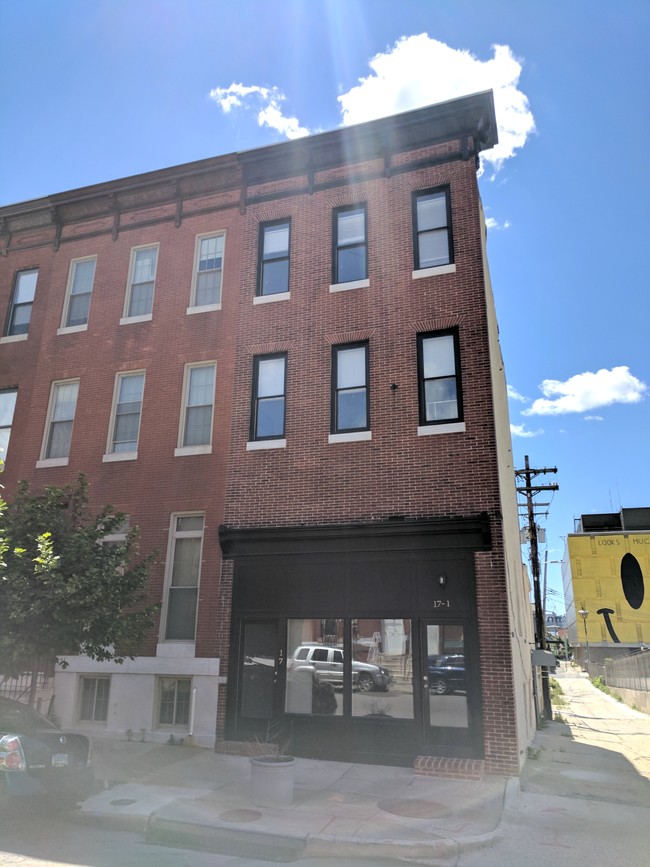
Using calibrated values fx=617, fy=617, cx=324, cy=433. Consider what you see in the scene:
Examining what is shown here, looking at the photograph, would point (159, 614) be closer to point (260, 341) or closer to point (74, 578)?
point (74, 578)

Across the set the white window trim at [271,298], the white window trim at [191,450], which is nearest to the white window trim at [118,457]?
the white window trim at [191,450]

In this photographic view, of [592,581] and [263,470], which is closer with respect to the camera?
[263,470]

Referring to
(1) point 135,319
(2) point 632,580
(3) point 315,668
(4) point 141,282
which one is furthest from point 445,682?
(2) point 632,580

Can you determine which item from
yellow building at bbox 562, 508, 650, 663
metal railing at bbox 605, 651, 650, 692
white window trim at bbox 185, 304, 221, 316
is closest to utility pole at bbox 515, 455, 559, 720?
metal railing at bbox 605, 651, 650, 692

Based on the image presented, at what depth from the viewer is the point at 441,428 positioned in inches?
467

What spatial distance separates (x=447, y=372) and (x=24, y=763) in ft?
30.8

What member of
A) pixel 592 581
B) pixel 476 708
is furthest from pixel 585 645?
pixel 476 708

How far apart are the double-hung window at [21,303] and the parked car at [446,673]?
13.2 m

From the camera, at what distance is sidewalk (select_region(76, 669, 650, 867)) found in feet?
22.3

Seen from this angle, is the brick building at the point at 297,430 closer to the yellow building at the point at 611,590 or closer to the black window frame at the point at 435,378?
the black window frame at the point at 435,378

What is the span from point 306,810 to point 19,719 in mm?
3812

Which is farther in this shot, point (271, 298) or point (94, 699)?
point (271, 298)

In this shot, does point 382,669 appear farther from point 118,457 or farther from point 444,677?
point 118,457

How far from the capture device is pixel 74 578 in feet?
31.0
